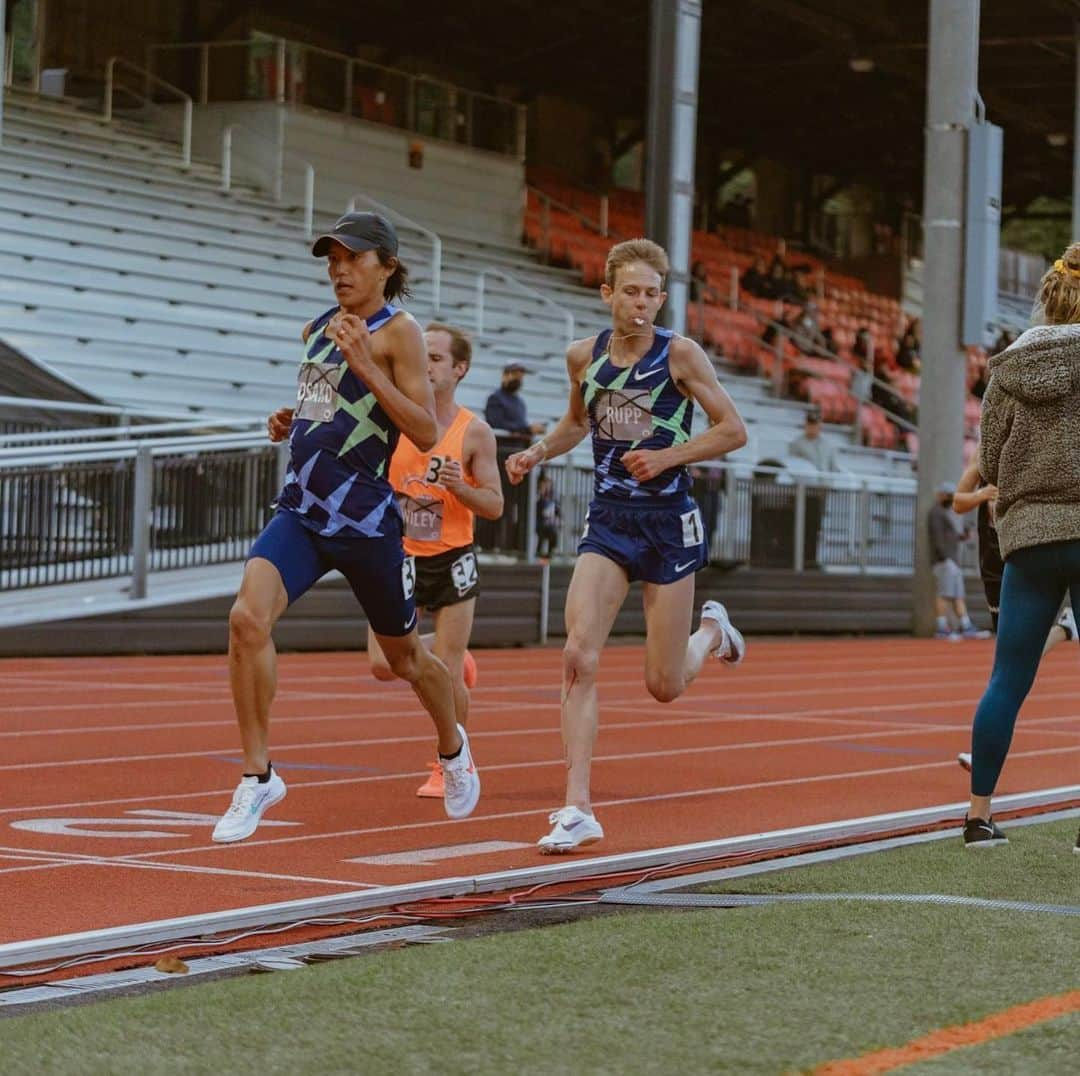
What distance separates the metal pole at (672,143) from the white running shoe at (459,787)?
13.0 meters

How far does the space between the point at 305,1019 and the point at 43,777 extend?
498 cm

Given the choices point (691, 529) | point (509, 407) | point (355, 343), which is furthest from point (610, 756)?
point (509, 407)

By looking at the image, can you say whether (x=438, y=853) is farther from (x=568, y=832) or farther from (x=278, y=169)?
(x=278, y=169)

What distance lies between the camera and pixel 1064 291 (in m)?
6.96

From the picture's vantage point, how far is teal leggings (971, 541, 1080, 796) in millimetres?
6926

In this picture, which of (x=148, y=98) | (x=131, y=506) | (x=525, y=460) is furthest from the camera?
(x=148, y=98)

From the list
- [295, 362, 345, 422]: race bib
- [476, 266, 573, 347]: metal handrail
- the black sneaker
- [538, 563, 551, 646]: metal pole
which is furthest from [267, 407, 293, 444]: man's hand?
[476, 266, 573, 347]: metal handrail

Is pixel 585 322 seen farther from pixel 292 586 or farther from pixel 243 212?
pixel 292 586

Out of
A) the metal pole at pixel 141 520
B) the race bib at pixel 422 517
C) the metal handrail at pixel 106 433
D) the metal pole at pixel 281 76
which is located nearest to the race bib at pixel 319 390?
the race bib at pixel 422 517

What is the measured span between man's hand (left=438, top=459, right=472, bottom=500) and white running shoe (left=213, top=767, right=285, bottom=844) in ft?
5.66

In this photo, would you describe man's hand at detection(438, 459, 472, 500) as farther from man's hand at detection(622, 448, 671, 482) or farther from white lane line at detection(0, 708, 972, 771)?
white lane line at detection(0, 708, 972, 771)

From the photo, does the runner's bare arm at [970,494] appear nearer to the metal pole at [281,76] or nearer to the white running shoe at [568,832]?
the white running shoe at [568,832]

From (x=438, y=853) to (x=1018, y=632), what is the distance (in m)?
2.00

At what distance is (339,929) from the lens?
5590mm
